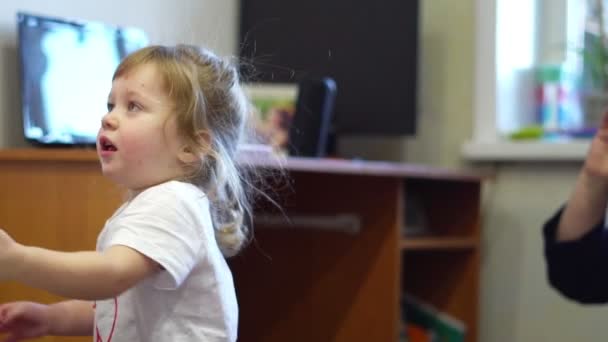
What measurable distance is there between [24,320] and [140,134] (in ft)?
0.92

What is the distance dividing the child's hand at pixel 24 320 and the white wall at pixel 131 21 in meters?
0.43

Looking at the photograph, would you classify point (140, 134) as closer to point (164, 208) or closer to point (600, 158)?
point (164, 208)

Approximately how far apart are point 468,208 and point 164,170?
1.31 m

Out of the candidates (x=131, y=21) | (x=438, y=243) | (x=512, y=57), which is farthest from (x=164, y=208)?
(x=512, y=57)

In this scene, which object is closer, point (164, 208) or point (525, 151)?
point (164, 208)

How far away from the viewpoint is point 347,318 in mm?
1792

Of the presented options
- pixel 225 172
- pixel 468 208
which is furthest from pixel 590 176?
pixel 468 208

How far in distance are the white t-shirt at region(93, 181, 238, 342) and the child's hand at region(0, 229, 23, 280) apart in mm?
102

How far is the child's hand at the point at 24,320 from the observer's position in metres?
0.91

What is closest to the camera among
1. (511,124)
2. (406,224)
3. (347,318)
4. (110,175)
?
(110,175)

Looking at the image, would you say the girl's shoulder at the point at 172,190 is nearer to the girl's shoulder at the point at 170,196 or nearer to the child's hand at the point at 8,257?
the girl's shoulder at the point at 170,196

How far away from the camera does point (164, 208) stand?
774 millimetres

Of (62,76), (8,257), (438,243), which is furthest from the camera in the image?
(438,243)

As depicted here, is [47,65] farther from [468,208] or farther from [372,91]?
[468,208]
